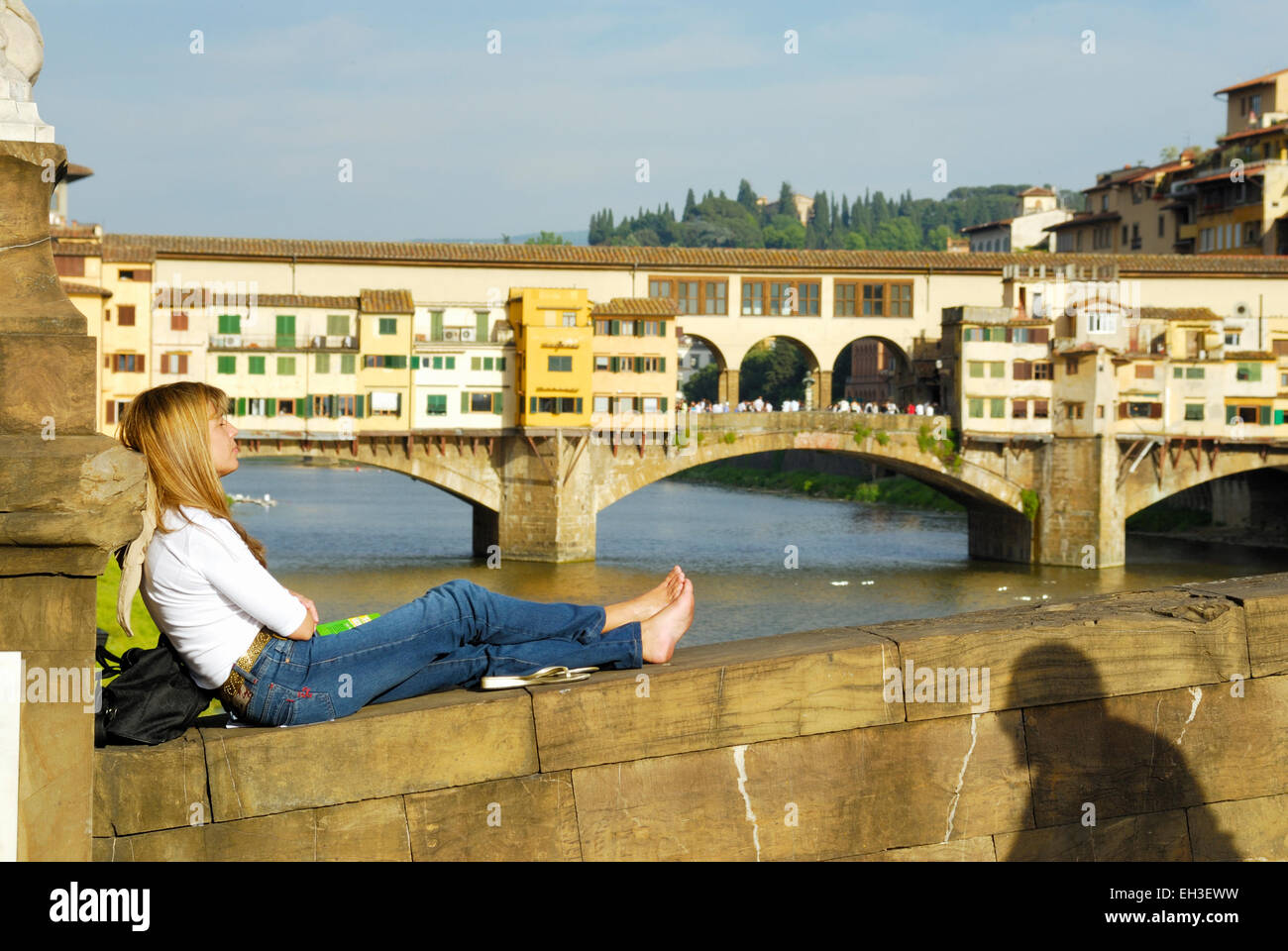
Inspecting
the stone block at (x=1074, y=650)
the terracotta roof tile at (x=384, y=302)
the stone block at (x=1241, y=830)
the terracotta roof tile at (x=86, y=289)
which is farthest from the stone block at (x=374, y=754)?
the terracotta roof tile at (x=384, y=302)

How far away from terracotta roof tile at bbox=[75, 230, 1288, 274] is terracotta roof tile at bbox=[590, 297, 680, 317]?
156cm

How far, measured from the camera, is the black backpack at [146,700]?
3.49 m

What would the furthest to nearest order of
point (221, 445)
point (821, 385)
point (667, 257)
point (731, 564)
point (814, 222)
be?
point (814, 222) → point (821, 385) → point (667, 257) → point (731, 564) → point (221, 445)

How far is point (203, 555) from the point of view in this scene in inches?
143

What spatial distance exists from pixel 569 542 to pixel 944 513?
839 inches

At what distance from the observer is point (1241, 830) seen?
15.2 feet

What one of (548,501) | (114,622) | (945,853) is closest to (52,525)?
(945,853)

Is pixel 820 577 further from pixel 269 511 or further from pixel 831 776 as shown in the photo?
pixel 831 776

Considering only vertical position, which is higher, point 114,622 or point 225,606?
point 225,606

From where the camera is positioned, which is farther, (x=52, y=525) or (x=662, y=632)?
(x=662, y=632)

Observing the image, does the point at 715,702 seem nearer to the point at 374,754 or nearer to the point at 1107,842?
the point at 374,754

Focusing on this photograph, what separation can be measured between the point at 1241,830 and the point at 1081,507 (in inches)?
1392

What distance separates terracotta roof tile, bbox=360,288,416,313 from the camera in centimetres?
3766

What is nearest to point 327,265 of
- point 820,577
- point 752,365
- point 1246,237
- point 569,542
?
point 569,542
